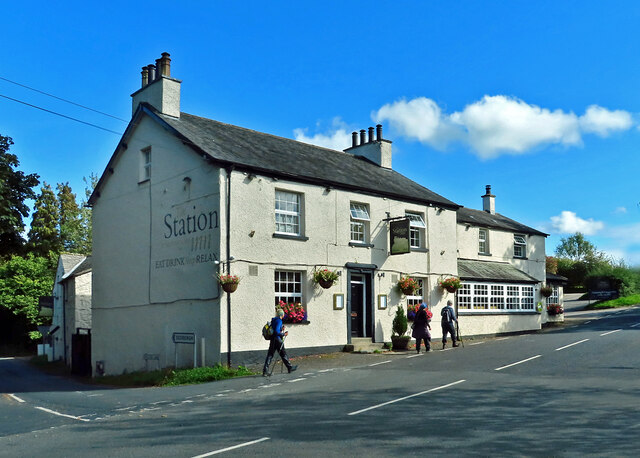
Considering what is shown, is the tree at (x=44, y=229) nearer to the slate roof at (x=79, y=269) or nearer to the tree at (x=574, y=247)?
the slate roof at (x=79, y=269)

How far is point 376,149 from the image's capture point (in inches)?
1128

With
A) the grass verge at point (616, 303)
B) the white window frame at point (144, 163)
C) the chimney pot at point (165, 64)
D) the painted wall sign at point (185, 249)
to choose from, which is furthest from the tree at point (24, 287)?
the grass verge at point (616, 303)

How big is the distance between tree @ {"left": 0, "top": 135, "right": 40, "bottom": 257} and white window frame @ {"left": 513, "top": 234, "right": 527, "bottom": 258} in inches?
1121

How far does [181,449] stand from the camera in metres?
8.10

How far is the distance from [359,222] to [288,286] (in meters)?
4.31

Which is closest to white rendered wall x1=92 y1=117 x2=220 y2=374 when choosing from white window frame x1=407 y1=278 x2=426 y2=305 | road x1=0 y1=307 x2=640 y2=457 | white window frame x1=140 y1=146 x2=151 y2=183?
white window frame x1=140 y1=146 x2=151 y2=183

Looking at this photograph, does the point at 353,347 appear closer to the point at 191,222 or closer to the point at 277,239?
the point at 277,239

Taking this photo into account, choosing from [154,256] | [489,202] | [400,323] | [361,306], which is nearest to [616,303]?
[489,202]

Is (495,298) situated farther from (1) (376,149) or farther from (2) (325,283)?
(2) (325,283)

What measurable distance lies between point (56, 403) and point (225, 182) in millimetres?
7869

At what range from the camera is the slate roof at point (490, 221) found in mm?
32969

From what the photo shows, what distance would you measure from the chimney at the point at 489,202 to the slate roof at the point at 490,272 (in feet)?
18.5

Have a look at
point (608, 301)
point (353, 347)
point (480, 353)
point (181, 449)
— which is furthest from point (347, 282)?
point (608, 301)

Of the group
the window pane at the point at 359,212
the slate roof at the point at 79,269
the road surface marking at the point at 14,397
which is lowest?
the road surface marking at the point at 14,397
